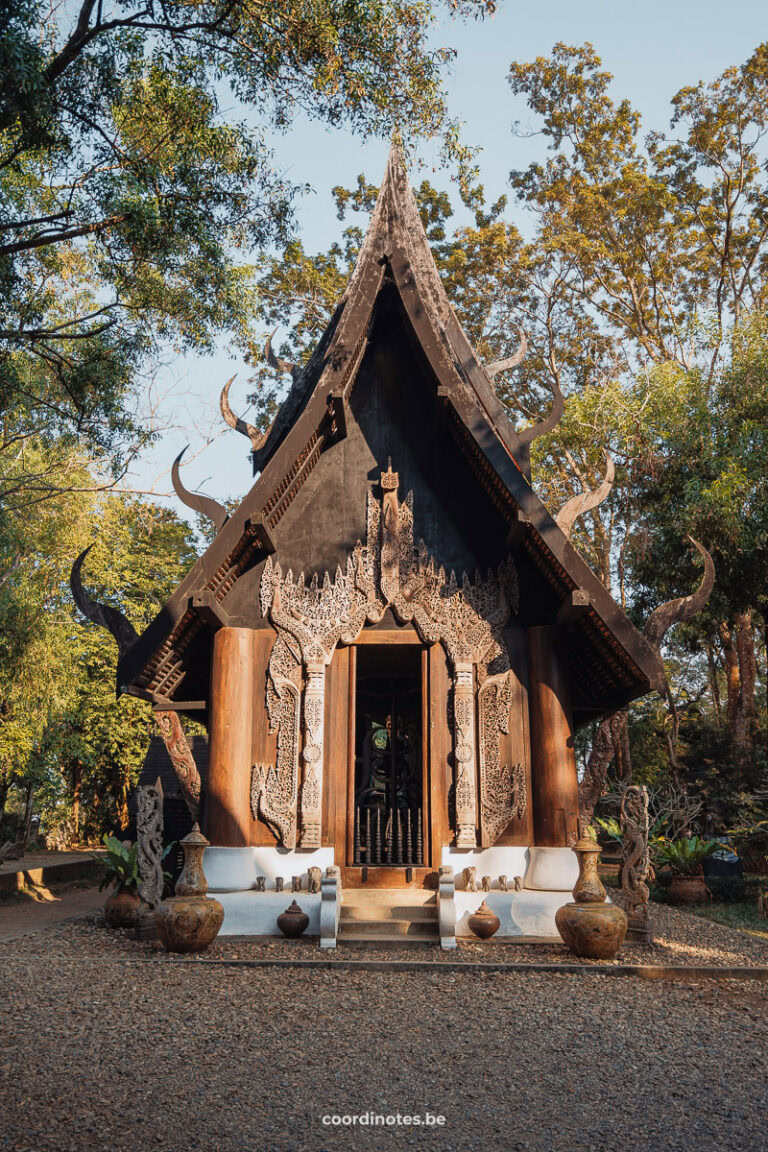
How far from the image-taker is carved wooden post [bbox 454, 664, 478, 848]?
27.5ft

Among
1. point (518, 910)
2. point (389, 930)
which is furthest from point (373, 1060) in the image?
point (518, 910)

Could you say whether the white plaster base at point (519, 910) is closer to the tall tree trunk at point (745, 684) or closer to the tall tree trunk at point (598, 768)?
the tall tree trunk at point (598, 768)

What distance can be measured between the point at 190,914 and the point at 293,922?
1257 millimetres

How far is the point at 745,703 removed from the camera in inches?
791

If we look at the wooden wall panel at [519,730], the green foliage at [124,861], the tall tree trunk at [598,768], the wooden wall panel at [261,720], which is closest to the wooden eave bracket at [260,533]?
the wooden wall panel at [261,720]

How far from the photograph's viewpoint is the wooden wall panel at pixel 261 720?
843 centimetres

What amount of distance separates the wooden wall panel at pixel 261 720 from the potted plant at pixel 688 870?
7605 mm

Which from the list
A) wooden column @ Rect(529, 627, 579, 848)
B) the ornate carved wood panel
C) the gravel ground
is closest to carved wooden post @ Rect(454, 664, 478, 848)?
the ornate carved wood panel

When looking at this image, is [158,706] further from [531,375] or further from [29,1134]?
[531,375]

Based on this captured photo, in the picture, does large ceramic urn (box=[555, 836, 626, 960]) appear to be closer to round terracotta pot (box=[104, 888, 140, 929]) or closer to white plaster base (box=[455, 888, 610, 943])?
white plaster base (box=[455, 888, 610, 943])

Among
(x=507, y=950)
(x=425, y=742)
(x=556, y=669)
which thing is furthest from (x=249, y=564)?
(x=507, y=950)

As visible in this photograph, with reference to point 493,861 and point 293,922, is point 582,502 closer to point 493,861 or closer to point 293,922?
point 493,861

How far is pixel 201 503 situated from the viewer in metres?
8.89

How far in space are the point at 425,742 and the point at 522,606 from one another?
184cm
